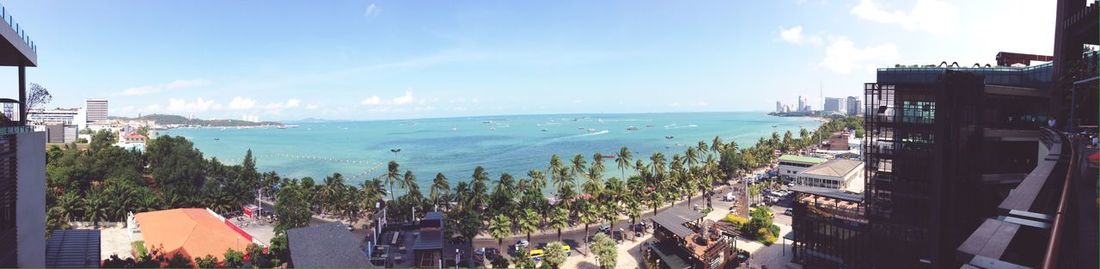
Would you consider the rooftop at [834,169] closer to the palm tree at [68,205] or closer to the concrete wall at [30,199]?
the concrete wall at [30,199]

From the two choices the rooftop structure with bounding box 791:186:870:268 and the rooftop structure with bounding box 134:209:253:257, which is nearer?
the rooftop structure with bounding box 791:186:870:268

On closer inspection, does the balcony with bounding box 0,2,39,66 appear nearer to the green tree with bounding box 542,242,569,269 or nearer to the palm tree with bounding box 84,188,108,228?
the green tree with bounding box 542,242,569,269

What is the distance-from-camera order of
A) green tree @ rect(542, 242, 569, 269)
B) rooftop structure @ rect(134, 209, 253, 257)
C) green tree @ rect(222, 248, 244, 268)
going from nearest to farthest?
green tree @ rect(542, 242, 569, 269) → green tree @ rect(222, 248, 244, 268) → rooftop structure @ rect(134, 209, 253, 257)

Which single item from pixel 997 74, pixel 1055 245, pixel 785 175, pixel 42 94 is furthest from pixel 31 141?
pixel 785 175

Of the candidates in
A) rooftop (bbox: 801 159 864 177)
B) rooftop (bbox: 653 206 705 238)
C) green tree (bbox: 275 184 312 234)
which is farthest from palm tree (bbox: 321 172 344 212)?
rooftop (bbox: 801 159 864 177)

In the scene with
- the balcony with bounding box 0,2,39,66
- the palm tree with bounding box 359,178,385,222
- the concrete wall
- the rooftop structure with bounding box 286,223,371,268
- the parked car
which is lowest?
the parked car

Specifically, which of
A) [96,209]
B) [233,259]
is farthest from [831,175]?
[96,209]
